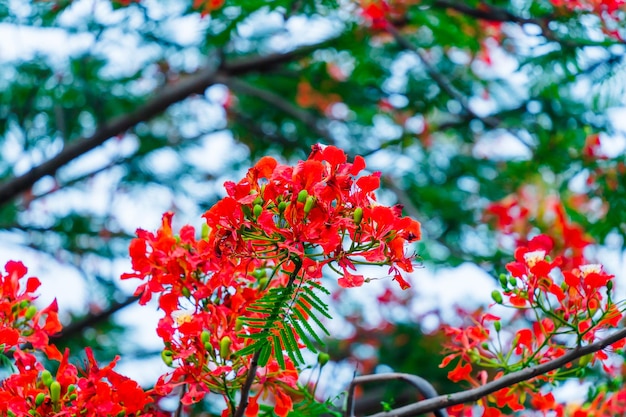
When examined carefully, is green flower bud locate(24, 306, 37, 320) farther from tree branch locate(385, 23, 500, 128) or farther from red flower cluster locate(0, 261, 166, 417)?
tree branch locate(385, 23, 500, 128)

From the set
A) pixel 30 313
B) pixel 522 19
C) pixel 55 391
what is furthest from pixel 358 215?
pixel 522 19

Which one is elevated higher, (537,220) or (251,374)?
(251,374)

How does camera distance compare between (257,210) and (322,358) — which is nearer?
(257,210)

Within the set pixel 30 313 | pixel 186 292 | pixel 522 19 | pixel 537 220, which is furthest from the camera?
pixel 537 220

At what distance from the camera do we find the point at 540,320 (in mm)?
1447

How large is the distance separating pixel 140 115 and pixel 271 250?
2990mm

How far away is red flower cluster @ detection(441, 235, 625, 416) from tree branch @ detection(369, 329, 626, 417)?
4 centimetres

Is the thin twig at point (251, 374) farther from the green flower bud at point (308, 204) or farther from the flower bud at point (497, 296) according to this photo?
the flower bud at point (497, 296)

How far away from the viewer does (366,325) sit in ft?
18.9

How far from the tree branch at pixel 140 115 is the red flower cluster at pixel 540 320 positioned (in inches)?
94.0

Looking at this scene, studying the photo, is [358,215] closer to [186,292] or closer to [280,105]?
[186,292]

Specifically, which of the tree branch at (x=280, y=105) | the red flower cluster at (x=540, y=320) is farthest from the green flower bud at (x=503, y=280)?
the tree branch at (x=280, y=105)

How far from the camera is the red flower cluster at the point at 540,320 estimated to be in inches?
53.7

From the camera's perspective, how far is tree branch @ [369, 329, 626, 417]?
4.08 feet
